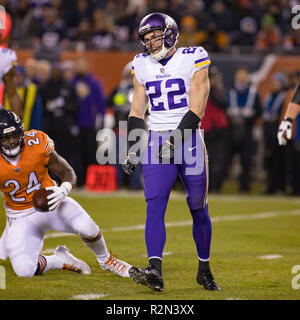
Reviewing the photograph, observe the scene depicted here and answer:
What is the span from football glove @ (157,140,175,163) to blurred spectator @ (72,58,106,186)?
634 cm

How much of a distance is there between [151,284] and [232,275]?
916 millimetres

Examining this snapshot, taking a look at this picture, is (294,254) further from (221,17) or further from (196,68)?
(221,17)

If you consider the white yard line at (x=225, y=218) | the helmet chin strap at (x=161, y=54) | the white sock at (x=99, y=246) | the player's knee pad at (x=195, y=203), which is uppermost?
the helmet chin strap at (x=161, y=54)

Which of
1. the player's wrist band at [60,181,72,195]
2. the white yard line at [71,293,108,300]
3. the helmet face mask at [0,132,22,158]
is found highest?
the helmet face mask at [0,132,22,158]

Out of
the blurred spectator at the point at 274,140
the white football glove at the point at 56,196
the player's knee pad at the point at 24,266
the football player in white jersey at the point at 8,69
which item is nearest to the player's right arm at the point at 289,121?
the white football glove at the point at 56,196

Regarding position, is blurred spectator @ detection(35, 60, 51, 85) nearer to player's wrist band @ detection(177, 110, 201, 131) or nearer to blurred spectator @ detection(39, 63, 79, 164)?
blurred spectator @ detection(39, 63, 79, 164)

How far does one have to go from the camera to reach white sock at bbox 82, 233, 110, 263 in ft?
16.8

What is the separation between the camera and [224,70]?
40.9ft

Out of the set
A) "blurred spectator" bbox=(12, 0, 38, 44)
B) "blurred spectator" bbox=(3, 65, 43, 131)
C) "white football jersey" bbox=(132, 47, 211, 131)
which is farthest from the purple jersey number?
"blurred spectator" bbox=(12, 0, 38, 44)

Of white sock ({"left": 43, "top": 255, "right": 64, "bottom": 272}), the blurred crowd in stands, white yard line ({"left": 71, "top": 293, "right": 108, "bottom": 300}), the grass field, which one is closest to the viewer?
white yard line ({"left": 71, "top": 293, "right": 108, "bottom": 300})

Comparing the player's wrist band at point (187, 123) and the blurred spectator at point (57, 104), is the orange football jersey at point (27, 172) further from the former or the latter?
the blurred spectator at point (57, 104)

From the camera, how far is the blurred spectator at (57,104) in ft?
35.2

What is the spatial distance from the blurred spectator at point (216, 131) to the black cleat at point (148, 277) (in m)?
6.21

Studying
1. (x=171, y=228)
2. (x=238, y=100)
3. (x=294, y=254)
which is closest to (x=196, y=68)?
(x=294, y=254)
